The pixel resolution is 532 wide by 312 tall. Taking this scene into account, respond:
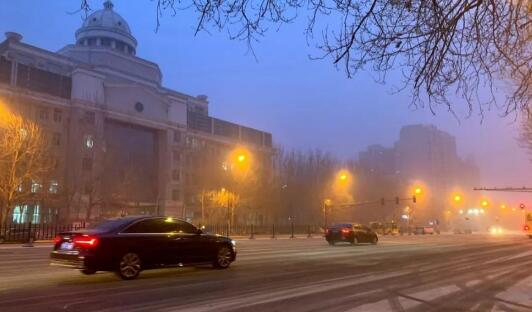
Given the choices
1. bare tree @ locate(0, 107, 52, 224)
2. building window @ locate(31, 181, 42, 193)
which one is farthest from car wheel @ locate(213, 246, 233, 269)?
building window @ locate(31, 181, 42, 193)

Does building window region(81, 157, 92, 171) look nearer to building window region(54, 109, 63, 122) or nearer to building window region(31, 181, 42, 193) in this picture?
building window region(54, 109, 63, 122)

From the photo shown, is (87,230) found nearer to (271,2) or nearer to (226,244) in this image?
(226,244)

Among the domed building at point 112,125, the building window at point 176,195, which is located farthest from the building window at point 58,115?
the building window at point 176,195

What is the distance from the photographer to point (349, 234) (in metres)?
35.9

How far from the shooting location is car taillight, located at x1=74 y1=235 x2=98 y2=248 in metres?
13.1

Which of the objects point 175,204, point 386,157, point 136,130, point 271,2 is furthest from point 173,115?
point 271,2

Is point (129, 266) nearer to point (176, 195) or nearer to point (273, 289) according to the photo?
point (273, 289)

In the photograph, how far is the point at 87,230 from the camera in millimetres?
13719

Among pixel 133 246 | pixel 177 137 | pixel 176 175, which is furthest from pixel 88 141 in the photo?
pixel 133 246

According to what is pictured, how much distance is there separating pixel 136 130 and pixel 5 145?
197ft

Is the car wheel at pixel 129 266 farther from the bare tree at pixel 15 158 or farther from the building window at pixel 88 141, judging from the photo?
the building window at pixel 88 141

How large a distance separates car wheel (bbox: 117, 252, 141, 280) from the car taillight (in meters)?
0.79

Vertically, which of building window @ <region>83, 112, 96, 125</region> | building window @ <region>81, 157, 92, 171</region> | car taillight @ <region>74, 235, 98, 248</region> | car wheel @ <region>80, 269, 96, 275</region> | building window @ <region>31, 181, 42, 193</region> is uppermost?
building window @ <region>83, 112, 96, 125</region>

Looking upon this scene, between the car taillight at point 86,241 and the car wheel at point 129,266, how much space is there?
0.79 meters
